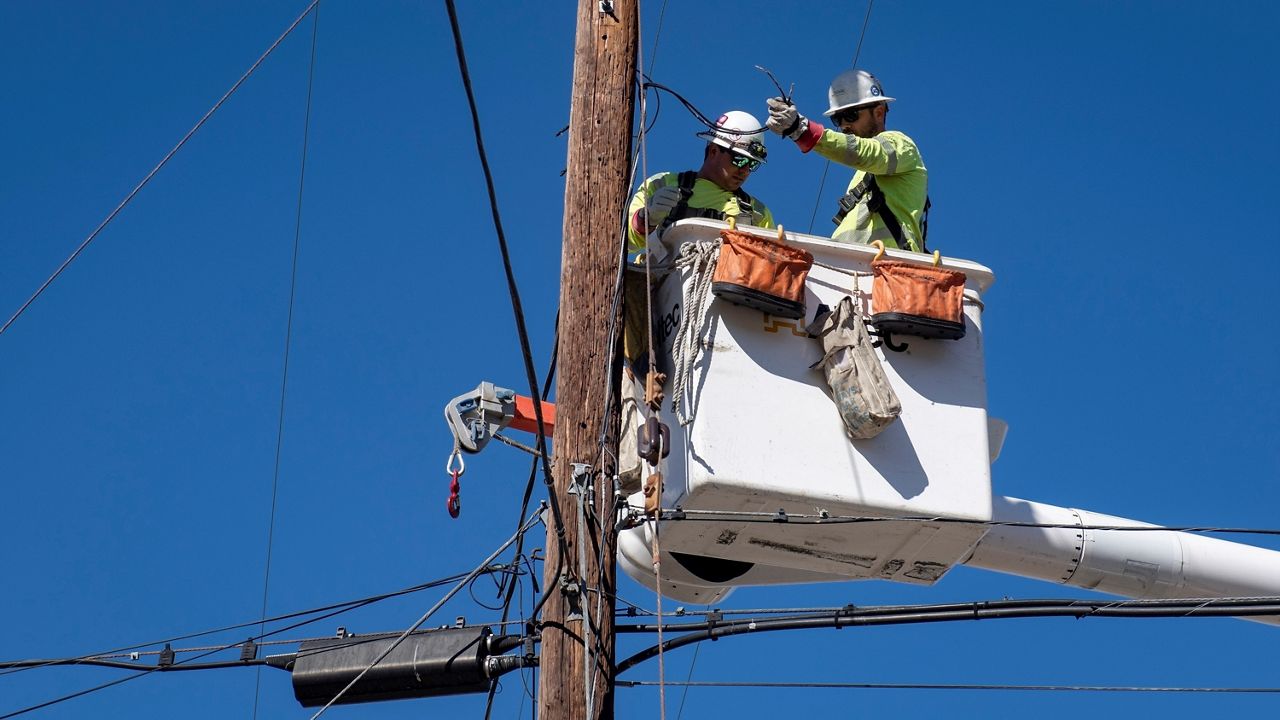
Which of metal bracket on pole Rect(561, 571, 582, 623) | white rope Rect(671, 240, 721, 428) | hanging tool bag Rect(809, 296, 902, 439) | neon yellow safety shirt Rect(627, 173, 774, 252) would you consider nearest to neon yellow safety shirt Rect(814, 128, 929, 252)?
neon yellow safety shirt Rect(627, 173, 774, 252)

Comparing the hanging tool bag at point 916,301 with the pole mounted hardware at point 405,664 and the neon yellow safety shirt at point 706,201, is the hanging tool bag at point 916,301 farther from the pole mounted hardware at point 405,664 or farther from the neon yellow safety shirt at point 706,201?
the pole mounted hardware at point 405,664

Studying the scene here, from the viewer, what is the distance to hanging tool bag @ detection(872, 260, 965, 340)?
854 cm

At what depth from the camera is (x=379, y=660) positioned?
889cm

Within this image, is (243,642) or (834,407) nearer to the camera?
(834,407)

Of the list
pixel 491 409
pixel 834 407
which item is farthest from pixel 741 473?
pixel 491 409

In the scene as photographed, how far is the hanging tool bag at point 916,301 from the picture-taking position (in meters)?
8.54

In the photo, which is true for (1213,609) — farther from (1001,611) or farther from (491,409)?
(491,409)

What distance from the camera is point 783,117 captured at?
8.69m

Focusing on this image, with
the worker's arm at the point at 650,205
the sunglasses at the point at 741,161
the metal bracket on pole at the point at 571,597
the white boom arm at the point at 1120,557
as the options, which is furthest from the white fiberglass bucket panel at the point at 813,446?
the sunglasses at the point at 741,161

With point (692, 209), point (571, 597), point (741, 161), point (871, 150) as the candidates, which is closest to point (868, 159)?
point (871, 150)

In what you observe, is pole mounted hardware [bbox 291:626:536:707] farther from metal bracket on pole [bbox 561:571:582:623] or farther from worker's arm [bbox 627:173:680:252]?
worker's arm [bbox 627:173:680:252]

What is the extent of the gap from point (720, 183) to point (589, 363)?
1.96 meters

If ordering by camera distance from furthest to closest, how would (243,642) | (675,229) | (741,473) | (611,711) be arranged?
(243,642) → (675,229) → (741,473) → (611,711)

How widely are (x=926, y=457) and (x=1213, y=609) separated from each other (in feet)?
5.08
